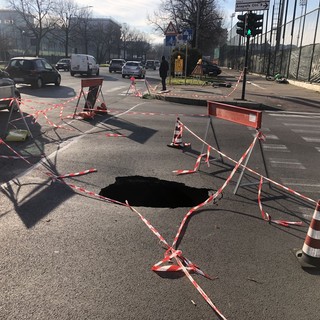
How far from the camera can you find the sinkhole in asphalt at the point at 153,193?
534 cm

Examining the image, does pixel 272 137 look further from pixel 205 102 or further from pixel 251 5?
pixel 251 5

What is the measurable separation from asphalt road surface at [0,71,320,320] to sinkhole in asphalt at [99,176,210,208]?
35mm

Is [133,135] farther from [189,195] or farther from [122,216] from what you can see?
[122,216]

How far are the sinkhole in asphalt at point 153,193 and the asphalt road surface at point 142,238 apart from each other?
0.11 feet

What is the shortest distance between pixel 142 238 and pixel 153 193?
5.50 ft

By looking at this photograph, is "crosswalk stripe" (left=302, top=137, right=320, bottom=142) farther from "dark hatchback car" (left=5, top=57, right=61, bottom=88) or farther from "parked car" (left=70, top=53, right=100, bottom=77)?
Answer: "parked car" (left=70, top=53, right=100, bottom=77)

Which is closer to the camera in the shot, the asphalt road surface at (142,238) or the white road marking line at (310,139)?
the asphalt road surface at (142,238)

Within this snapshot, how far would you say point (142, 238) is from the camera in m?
4.09

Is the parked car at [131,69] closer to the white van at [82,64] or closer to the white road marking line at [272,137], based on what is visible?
the white van at [82,64]

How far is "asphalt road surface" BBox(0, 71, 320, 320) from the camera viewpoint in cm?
302

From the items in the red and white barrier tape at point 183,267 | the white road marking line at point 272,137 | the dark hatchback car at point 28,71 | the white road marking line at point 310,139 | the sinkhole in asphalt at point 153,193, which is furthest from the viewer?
the dark hatchback car at point 28,71

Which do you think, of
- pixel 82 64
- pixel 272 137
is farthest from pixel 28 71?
pixel 272 137

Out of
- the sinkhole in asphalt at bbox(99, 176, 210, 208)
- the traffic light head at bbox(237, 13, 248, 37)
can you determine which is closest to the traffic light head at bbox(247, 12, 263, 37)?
the traffic light head at bbox(237, 13, 248, 37)

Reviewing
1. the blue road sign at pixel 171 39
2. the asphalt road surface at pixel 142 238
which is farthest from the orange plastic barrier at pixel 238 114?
the blue road sign at pixel 171 39
